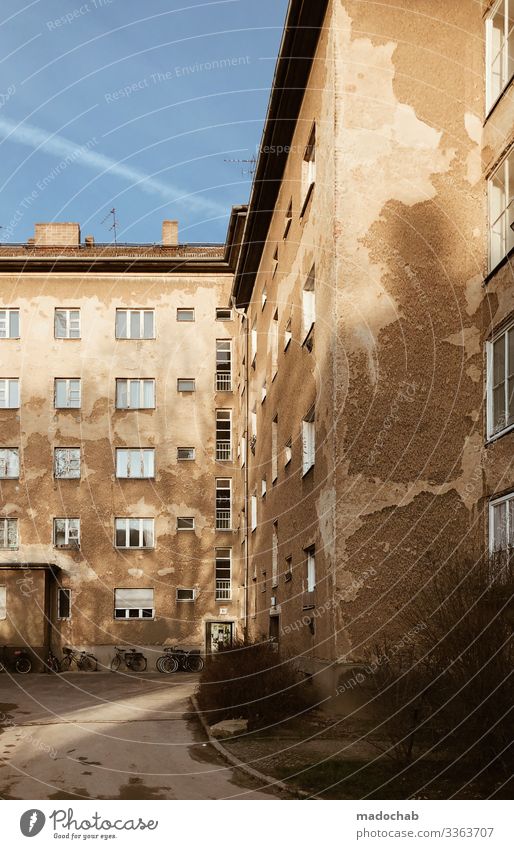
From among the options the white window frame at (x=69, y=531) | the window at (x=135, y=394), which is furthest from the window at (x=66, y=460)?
the window at (x=135, y=394)

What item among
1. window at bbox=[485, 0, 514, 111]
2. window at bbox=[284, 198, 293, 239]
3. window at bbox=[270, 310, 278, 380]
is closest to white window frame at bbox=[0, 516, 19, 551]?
window at bbox=[270, 310, 278, 380]

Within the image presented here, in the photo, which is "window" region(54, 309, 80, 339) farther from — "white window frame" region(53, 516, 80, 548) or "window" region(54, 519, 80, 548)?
"window" region(54, 519, 80, 548)

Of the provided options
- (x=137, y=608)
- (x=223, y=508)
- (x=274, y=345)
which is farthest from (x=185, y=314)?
(x=274, y=345)

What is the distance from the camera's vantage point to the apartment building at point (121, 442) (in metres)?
38.2

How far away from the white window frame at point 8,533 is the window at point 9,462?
6.22 ft

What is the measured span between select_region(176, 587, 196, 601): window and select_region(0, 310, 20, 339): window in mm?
13040

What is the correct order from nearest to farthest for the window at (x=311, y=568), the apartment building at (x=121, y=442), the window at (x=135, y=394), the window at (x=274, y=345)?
the window at (x=311, y=568) → the window at (x=274, y=345) → the apartment building at (x=121, y=442) → the window at (x=135, y=394)

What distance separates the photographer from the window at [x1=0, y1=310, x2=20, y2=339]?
132 feet

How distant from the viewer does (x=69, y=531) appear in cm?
3906

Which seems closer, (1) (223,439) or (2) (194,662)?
(2) (194,662)

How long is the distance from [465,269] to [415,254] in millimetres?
954

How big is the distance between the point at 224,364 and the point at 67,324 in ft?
22.8

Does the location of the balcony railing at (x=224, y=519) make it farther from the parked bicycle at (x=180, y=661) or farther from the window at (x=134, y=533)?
the parked bicycle at (x=180, y=661)

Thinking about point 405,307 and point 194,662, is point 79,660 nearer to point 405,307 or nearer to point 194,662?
point 194,662
